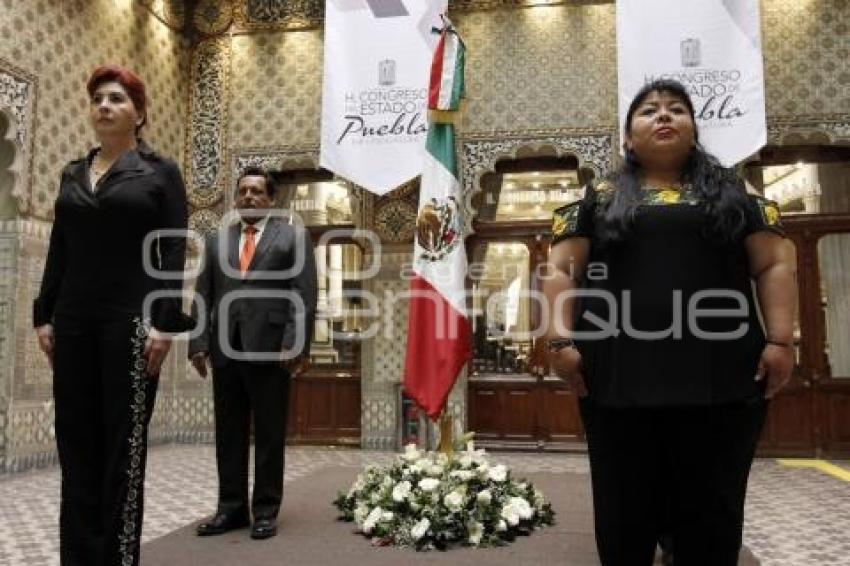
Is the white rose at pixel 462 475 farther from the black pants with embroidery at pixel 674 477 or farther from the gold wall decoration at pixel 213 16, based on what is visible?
the gold wall decoration at pixel 213 16

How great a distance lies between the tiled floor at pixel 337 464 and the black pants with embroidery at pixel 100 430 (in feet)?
4.18

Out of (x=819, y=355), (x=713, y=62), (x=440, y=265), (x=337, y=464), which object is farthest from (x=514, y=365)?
(x=440, y=265)

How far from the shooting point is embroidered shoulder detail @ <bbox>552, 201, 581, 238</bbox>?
169 centimetres

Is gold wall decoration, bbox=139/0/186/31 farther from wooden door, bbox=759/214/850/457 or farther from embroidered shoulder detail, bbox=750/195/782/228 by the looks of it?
embroidered shoulder detail, bbox=750/195/782/228

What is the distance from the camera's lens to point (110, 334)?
1911mm

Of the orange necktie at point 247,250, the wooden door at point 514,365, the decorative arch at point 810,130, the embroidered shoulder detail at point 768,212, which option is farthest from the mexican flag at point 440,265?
the decorative arch at point 810,130

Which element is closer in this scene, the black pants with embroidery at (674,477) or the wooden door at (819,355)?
the black pants with embroidery at (674,477)

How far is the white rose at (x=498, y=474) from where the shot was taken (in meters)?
3.41

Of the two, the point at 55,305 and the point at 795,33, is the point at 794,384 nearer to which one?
the point at 795,33

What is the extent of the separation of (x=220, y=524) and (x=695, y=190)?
246 cm

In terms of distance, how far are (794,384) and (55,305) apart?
6137mm

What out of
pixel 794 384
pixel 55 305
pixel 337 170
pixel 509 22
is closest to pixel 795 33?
pixel 509 22

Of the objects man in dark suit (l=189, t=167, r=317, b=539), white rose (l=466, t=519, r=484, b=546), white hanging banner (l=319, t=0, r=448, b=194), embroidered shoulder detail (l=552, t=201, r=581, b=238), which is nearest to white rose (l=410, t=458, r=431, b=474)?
white rose (l=466, t=519, r=484, b=546)

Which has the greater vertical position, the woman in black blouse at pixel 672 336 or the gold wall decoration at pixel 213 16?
the gold wall decoration at pixel 213 16
